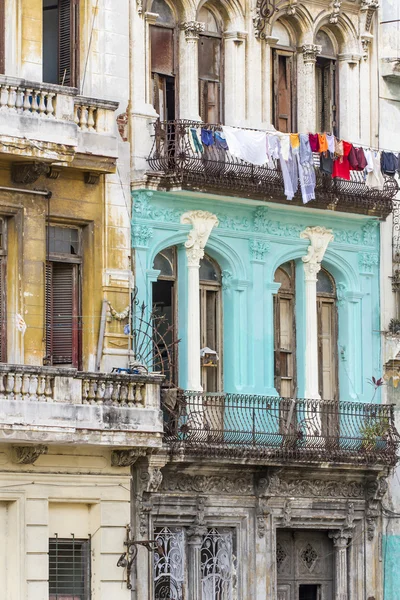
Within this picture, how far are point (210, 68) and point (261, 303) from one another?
161 inches

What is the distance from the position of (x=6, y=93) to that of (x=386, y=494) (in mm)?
10345

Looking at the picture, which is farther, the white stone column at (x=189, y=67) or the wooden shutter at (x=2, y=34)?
the white stone column at (x=189, y=67)

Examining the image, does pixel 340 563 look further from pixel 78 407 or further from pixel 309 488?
pixel 78 407

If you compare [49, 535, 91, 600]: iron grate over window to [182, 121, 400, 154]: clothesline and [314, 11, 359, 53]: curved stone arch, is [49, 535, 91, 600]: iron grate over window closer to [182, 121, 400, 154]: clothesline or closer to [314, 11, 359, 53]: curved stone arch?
[182, 121, 400, 154]: clothesline

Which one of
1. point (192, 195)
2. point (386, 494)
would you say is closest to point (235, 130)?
point (192, 195)

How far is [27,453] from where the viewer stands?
3425cm

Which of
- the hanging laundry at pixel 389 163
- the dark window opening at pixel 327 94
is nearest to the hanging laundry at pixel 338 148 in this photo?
the hanging laundry at pixel 389 163

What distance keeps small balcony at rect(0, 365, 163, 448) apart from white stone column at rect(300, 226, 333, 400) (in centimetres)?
415

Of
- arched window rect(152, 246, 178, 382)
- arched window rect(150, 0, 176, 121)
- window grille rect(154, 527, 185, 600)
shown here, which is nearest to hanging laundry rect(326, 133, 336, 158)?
arched window rect(150, 0, 176, 121)

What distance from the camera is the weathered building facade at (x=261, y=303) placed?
36781 millimetres

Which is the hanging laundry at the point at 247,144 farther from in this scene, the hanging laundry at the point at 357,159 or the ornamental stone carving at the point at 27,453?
the ornamental stone carving at the point at 27,453

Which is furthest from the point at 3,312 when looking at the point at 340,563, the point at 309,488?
the point at 340,563

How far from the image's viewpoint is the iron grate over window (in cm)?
3519

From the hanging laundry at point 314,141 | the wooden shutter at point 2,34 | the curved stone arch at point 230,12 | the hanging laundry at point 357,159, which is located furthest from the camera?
the hanging laundry at point 357,159
